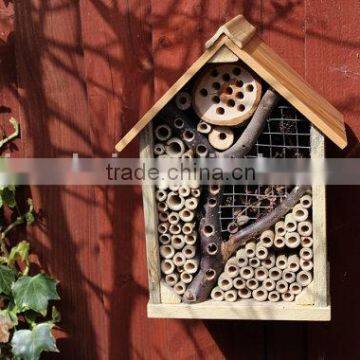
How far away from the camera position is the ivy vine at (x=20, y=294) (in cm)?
240

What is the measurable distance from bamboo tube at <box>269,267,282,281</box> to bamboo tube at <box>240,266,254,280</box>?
0.05 metres

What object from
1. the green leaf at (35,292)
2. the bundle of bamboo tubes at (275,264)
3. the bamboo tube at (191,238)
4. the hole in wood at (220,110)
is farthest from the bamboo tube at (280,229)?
the green leaf at (35,292)

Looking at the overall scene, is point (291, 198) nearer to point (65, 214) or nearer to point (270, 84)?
point (270, 84)

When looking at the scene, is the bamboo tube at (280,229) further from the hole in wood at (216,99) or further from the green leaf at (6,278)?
the green leaf at (6,278)

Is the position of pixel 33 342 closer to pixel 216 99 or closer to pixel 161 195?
Answer: pixel 161 195

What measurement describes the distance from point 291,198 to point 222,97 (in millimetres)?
305

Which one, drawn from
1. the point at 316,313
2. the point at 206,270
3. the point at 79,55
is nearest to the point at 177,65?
the point at 79,55

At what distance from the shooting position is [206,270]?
6.72 ft

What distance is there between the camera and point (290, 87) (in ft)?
6.27

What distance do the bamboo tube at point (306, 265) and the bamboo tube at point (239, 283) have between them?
16cm

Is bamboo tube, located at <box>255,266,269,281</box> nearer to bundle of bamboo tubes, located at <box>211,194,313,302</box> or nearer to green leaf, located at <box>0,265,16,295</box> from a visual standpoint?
bundle of bamboo tubes, located at <box>211,194,313,302</box>

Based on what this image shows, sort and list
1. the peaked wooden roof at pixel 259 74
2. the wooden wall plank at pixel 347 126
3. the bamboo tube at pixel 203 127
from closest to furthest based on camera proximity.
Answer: the peaked wooden roof at pixel 259 74 < the bamboo tube at pixel 203 127 < the wooden wall plank at pixel 347 126

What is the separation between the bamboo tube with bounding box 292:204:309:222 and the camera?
1.98m

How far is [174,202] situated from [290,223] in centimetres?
30
